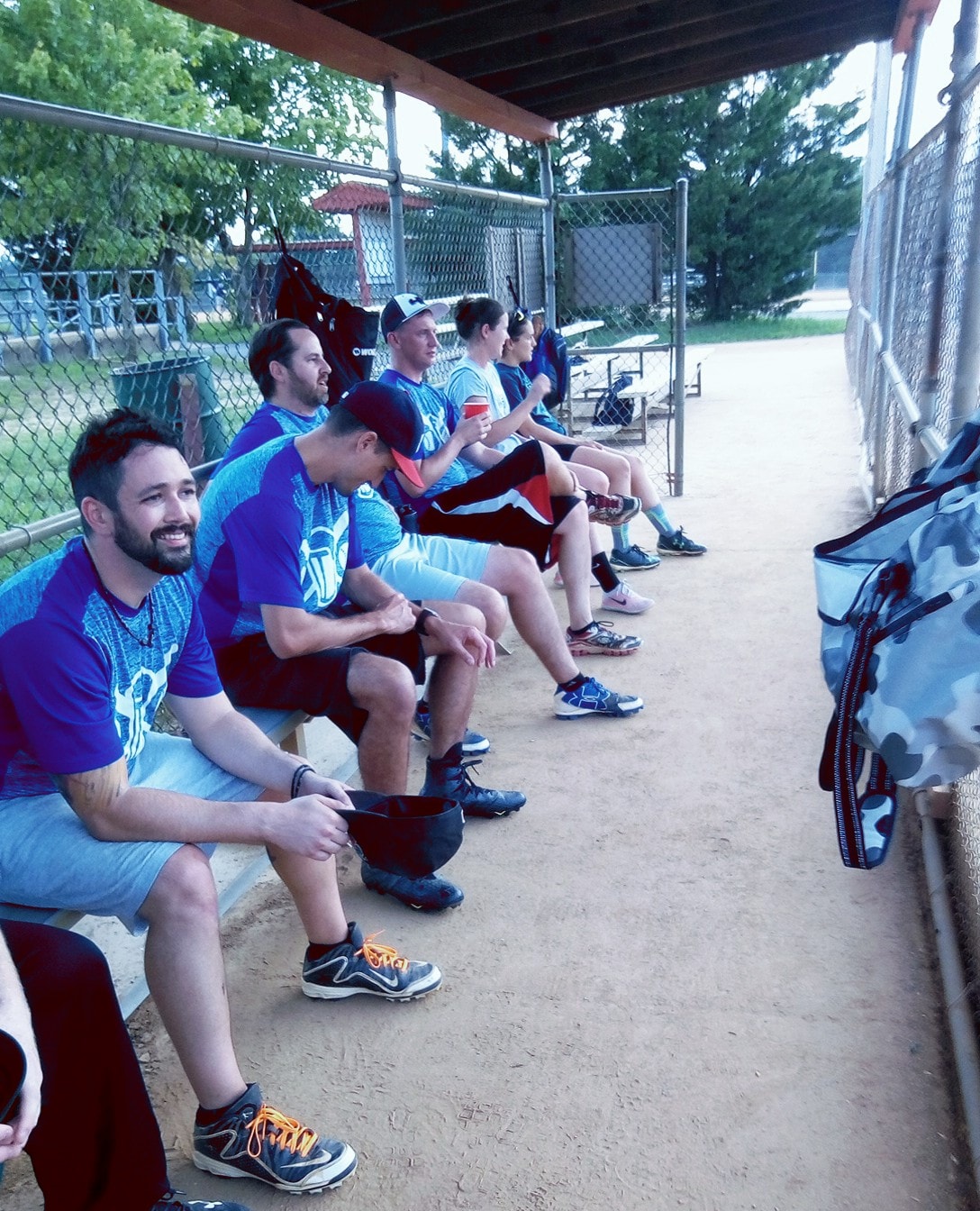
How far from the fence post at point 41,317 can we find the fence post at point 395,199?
62.1 inches

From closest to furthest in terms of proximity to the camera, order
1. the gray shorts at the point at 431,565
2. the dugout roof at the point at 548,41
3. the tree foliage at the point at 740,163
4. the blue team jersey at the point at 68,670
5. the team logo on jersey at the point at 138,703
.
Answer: the blue team jersey at the point at 68,670 < the team logo on jersey at the point at 138,703 < the gray shorts at the point at 431,565 < the dugout roof at the point at 548,41 < the tree foliage at the point at 740,163

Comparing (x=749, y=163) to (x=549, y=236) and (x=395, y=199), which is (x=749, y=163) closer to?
(x=549, y=236)

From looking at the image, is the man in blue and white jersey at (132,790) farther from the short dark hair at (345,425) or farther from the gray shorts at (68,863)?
the short dark hair at (345,425)

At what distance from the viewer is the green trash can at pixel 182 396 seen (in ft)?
11.0

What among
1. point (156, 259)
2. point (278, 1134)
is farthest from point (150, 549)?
point (156, 259)

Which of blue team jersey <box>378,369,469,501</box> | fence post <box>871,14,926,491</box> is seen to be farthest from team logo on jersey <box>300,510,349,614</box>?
fence post <box>871,14,926,491</box>

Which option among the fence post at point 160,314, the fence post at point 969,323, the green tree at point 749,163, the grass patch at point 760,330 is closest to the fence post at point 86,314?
the fence post at point 160,314

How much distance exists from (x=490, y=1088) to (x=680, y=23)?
5.15 meters

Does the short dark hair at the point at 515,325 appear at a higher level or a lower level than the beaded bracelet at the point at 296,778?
higher

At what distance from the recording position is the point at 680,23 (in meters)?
5.31

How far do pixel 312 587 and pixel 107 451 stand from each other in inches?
40.4

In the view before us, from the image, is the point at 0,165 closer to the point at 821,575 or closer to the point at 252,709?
the point at 252,709

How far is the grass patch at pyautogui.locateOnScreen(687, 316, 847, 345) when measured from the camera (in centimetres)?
2356

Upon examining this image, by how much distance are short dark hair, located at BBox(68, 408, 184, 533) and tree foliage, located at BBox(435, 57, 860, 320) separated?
79.4 feet
